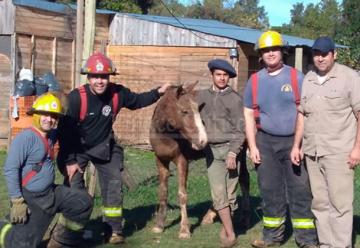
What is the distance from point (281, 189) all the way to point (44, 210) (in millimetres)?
2523

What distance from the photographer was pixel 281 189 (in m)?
7.30

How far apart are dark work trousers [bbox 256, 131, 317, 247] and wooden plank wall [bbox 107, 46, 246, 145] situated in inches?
405

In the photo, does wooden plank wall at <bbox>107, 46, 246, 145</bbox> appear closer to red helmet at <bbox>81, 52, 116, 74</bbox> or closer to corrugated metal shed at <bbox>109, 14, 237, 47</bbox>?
corrugated metal shed at <bbox>109, 14, 237, 47</bbox>

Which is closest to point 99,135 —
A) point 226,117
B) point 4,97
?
point 226,117

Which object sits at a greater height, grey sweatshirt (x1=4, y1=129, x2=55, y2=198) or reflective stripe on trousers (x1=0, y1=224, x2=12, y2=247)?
grey sweatshirt (x1=4, y1=129, x2=55, y2=198)

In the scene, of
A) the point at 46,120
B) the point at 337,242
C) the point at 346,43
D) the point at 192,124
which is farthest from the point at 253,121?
the point at 346,43

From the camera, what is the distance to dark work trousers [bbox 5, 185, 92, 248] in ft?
21.0

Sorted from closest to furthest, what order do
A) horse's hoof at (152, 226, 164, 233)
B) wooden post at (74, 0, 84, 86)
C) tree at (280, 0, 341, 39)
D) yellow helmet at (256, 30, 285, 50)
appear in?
yellow helmet at (256, 30, 285, 50) < horse's hoof at (152, 226, 164, 233) < wooden post at (74, 0, 84, 86) < tree at (280, 0, 341, 39)

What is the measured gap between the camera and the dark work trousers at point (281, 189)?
280 inches

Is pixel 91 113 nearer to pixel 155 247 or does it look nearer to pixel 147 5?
pixel 155 247

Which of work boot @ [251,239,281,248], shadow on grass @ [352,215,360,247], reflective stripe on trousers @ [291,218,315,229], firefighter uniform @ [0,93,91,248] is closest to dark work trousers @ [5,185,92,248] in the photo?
firefighter uniform @ [0,93,91,248]

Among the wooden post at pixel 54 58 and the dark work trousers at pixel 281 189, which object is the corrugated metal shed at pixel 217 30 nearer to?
the wooden post at pixel 54 58

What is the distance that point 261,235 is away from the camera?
26.3 ft

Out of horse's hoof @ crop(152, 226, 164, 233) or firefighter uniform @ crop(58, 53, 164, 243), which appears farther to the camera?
horse's hoof @ crop(152, 226, 164, 233)
